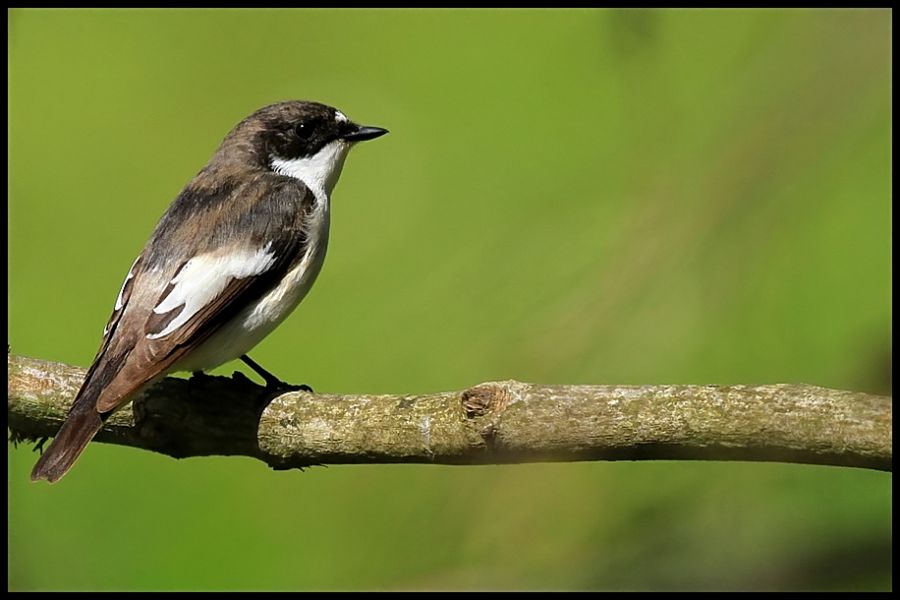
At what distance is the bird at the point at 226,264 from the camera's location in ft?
12.4

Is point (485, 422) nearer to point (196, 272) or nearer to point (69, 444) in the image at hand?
point (69, 444)

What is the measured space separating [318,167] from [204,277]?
1063 millimetres

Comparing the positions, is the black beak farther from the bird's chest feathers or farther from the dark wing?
the bird's chest feathers

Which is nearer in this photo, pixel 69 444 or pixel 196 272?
pixel 69 444

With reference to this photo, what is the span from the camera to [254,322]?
175 inches

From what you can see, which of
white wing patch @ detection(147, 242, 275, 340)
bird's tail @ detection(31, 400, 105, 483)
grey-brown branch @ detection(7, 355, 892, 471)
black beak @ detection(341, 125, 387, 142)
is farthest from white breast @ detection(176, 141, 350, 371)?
bird's tail @ detection(31, 400, 105, 483)

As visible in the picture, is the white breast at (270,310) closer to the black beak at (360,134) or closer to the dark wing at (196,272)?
the dark wing at (196,272)

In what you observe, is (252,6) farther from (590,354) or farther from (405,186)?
(590,354)

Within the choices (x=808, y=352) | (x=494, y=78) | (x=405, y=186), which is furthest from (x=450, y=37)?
(x=808, y=352)

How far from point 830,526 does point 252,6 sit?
6.12 meters

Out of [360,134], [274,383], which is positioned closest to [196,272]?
[274,383]

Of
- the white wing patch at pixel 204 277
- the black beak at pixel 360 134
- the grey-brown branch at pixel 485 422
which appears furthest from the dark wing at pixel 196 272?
the black beak at pixel 360 134

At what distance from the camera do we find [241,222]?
4594 mm

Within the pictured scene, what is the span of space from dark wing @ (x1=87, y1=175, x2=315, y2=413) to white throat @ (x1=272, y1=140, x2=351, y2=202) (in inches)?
6.9
